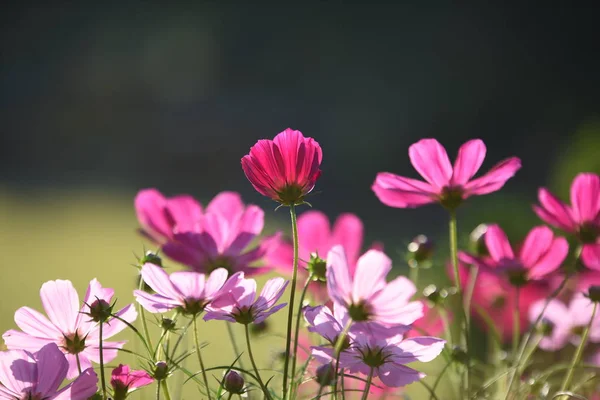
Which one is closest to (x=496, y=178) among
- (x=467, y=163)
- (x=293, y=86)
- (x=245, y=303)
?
(x=467, y=163)

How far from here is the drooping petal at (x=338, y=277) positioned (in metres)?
0.23

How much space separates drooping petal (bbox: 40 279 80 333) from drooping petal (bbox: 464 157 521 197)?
176 millimetres

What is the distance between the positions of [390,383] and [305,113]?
16.1 feet

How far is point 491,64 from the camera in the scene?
192 inches

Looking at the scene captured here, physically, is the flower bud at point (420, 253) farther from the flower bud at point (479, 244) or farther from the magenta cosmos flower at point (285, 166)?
the magenta cosmos flower at point (285, 166)

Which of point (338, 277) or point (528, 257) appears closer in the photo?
point (338, 277)

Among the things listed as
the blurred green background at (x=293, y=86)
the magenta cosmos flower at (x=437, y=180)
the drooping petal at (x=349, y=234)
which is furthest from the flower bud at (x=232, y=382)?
the blurred green background at (x=293, y=86)

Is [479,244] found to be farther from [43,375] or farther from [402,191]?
[43,375]

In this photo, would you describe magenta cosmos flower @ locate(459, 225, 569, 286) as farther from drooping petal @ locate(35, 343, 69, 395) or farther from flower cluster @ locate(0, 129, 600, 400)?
drooping petal @ locate(35, 343, 69, 395)

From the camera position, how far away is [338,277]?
0.24m

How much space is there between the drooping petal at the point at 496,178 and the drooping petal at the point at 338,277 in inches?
3.9

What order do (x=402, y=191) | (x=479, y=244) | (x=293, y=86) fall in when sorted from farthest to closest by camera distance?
(x=293, y=86)
(x=479, y=244)
(x=402, y=191)

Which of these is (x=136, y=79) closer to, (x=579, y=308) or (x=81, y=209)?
(x=81, y=209)

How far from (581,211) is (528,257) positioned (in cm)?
4
